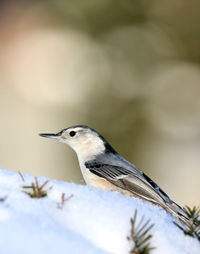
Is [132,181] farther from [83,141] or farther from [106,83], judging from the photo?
[106,83]

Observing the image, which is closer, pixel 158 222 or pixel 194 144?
pixel 158 222

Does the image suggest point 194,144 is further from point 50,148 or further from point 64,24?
point 64,24

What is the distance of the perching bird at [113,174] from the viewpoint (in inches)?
142

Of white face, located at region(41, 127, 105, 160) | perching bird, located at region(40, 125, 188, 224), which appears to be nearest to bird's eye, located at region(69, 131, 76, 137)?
white face, located at region(41, 127, 105, 160)

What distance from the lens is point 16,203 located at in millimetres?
1826

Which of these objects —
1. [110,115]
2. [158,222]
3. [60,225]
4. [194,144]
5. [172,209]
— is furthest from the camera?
[194,144]

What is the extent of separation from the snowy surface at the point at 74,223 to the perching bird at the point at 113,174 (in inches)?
35.8

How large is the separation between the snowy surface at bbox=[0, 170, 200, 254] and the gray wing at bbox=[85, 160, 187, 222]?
4.36 feet

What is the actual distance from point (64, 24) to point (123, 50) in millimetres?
1601

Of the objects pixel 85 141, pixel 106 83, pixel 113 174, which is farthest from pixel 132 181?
pixel 106 83

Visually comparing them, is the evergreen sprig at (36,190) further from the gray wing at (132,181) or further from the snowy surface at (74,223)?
the gray wing at (132,181)

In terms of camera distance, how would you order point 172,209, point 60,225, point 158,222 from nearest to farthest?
point 60,225
point 158,222
point 172,209

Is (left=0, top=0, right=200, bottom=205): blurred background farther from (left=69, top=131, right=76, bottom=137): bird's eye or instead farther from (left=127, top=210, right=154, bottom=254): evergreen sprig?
(left=127, top=210, right=154, bottom=254): evergreen sprig

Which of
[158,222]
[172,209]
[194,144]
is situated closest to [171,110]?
[194,144]
